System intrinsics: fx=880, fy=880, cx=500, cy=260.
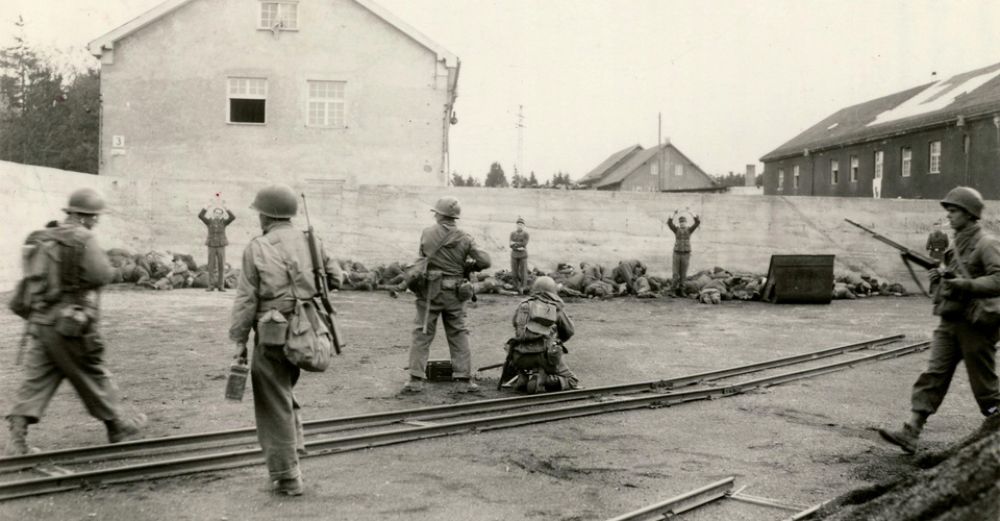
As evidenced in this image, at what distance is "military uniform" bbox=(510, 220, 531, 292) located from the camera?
22625 millimetres

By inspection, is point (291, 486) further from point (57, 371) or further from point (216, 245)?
point (216, 245)

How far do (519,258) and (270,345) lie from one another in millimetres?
17103

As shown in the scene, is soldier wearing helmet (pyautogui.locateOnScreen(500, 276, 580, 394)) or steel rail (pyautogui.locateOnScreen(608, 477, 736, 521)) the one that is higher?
soldier wearing helmet (pyautogui.locateOnScreen(500, 276, 580, 394))

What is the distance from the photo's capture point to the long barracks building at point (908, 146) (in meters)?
35.5

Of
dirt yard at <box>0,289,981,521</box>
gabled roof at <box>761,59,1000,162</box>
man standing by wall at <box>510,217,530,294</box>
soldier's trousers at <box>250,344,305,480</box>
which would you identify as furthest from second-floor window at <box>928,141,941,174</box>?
soldier's trousers at <box>250,344,305,480</box>

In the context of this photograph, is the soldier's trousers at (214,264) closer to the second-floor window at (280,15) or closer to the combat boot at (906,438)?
the second-floor window at (280,15)

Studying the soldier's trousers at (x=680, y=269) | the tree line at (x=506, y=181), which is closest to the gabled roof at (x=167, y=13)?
the soldier's trousers at (x=680, y=269)

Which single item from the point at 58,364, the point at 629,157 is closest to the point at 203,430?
the point at 58,364

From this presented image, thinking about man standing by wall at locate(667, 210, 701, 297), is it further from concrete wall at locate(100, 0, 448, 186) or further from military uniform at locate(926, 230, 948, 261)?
concrete wall at locate(100, 0, 448, 186)

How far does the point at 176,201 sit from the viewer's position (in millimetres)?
23922

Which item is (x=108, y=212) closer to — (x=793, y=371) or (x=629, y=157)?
(x=793, y=371)

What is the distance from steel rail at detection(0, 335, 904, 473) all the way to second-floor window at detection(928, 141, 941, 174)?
30.7m

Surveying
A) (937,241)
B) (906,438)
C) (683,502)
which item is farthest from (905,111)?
(683,502)

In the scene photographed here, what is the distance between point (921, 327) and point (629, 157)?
209 ft
